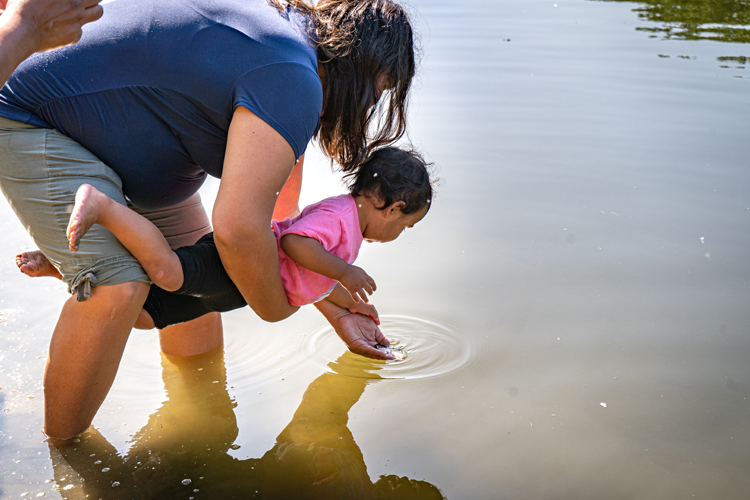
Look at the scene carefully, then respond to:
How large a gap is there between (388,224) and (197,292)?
2.35ft

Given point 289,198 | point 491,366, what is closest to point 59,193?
point 289,198

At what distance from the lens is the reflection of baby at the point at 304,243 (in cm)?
166

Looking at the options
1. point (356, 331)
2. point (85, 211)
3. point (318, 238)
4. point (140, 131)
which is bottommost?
point (356, 331)

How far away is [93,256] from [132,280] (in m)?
0.11

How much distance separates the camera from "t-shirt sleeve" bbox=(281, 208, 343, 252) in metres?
2.04

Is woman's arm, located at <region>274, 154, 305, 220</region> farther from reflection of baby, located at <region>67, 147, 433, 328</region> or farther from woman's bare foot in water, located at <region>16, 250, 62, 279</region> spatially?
woman's bare foot in water, located at <region>16, 250, 62, 279</region>

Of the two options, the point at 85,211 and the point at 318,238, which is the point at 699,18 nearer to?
the point at 318,238

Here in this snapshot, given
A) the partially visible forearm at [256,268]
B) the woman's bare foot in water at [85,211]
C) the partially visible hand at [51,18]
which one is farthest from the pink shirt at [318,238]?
the partially visible hand at [51,18]

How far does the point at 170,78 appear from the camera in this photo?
5.24 ft

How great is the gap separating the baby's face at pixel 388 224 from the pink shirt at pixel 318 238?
0.32 feet

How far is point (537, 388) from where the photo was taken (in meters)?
2.10

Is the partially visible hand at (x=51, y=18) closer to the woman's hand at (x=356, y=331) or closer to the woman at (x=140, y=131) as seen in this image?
the woman at (x=140, y=131)

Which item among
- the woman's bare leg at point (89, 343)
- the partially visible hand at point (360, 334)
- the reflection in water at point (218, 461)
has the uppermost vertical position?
the woman's bare leg at point (89, 343)

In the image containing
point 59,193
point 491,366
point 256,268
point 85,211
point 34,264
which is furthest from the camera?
point 491,366
